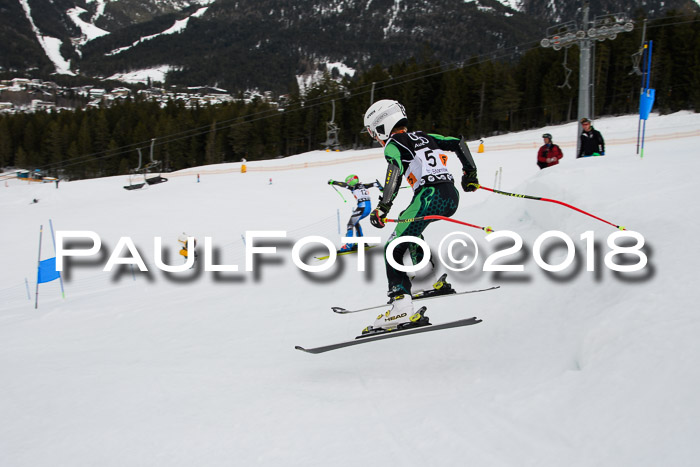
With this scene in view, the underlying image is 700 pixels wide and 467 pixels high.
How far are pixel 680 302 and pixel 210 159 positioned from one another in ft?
232

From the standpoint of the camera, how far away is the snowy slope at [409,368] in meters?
2.66

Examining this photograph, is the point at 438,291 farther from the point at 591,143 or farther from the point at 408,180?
the point at 591,143

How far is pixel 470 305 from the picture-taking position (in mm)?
5414

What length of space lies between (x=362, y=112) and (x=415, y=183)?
5783 cm

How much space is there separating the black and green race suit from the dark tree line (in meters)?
45.7

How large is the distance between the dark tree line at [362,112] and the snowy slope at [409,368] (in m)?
43.4

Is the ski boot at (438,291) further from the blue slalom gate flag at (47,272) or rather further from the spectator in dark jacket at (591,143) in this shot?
the blue slalom gate flag at (47,272)

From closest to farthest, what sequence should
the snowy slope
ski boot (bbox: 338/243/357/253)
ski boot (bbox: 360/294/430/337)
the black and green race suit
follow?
the snowy slope
ski boot (bbox: 360/294/430/337)
the black and green race suit
ski boot (bbox: 338/243/357/253)

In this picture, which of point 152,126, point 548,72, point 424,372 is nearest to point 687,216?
point 424,372

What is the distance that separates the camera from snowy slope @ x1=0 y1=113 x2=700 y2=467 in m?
2.66

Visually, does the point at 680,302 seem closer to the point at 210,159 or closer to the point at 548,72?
the point at 548,72
